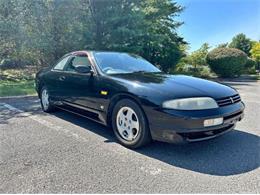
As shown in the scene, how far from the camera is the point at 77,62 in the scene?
4.84 meters

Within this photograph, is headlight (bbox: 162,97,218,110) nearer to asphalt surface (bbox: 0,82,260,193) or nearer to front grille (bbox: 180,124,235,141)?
front grille (bbox: 180,124,235,141)

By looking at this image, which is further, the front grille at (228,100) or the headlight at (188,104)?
the front grille at (228,100)

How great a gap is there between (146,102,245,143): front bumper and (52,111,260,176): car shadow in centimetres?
26

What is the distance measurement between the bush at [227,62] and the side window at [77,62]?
43.8 ft

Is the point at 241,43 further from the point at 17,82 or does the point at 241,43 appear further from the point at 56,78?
the point at 56,78

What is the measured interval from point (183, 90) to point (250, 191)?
4.64 ft

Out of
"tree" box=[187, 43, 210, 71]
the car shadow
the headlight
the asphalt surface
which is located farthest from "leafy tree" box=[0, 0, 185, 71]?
"tree" box=[187, 43, 210, 71]

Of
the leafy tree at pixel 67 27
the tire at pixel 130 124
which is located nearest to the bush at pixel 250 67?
the leafy tree at pixel 67 27

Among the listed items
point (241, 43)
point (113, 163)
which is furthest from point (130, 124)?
point (241, 43)

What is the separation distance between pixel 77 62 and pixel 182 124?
2530 mm

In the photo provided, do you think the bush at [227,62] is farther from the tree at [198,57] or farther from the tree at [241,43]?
the tree at [241,43]

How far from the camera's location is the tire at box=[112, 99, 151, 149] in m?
3.45

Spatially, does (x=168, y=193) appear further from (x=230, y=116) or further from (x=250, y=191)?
(x=230, y=116)

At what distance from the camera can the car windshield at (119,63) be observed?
170 inches
